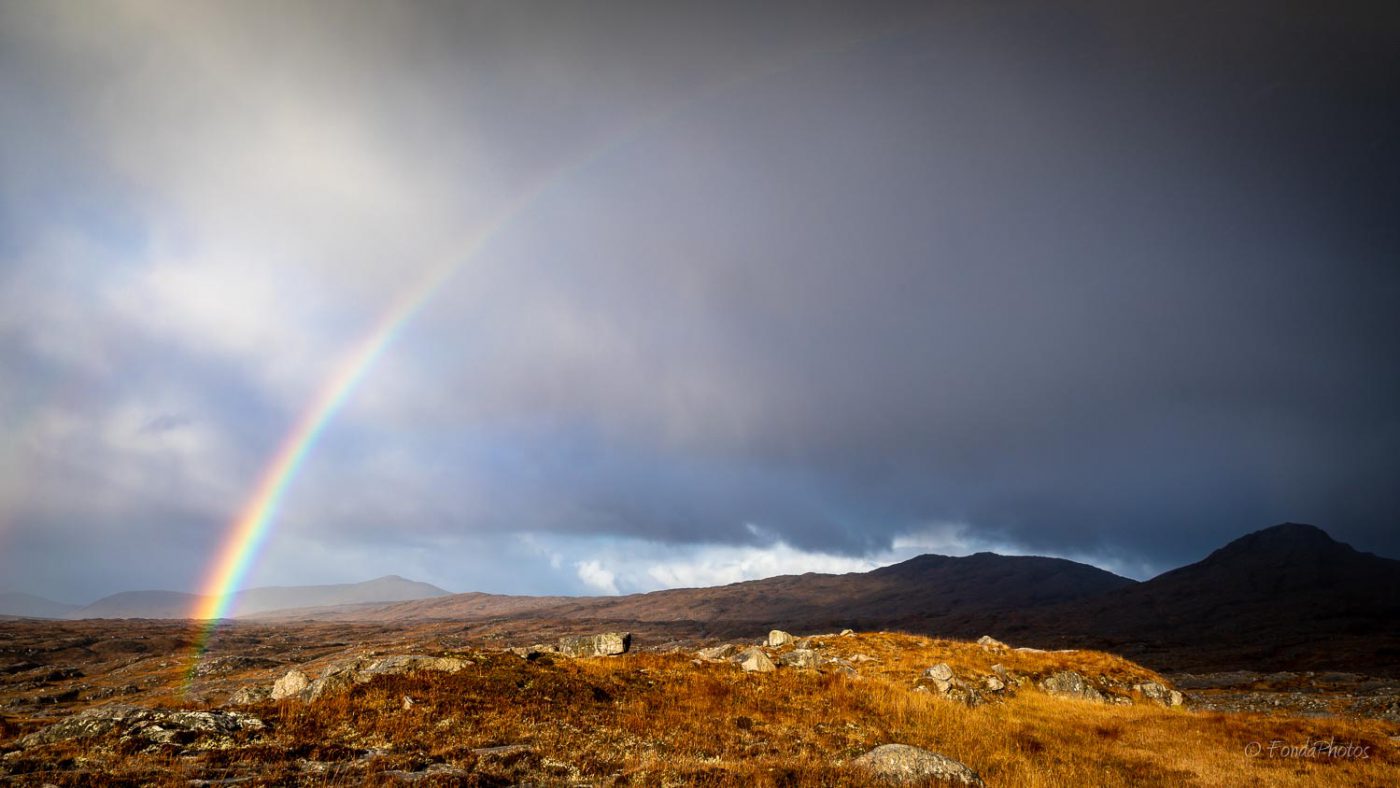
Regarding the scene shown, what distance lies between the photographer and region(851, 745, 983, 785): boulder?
581 inches

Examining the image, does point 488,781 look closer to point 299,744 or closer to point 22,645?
point 299,744

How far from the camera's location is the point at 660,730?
1856 centimetres

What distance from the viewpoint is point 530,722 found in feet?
58.0

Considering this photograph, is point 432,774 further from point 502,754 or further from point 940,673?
point 940,673

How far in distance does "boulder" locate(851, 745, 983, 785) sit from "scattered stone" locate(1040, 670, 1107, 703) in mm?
29097

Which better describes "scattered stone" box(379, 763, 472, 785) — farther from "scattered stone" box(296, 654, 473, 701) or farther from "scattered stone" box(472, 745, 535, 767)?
"scattered stone" box(296, 654, 473, 701)

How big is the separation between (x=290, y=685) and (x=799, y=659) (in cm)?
2779

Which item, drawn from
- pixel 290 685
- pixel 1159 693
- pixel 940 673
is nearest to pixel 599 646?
pixel 290 685

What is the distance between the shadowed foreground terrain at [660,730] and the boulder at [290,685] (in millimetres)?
104

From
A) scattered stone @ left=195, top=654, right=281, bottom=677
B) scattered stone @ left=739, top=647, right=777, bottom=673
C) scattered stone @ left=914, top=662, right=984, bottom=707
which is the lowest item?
scattered stone @ left=195, top=654, right=281, bottom=677

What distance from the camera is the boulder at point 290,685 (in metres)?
20.1

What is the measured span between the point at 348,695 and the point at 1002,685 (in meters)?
35.5

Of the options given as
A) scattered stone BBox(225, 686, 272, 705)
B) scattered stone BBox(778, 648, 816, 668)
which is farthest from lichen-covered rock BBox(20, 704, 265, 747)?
scattered stone BBox(778, 648, 816, 668)

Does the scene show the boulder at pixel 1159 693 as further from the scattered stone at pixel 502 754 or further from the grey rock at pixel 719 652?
the scattered stone at pixel 502 754
